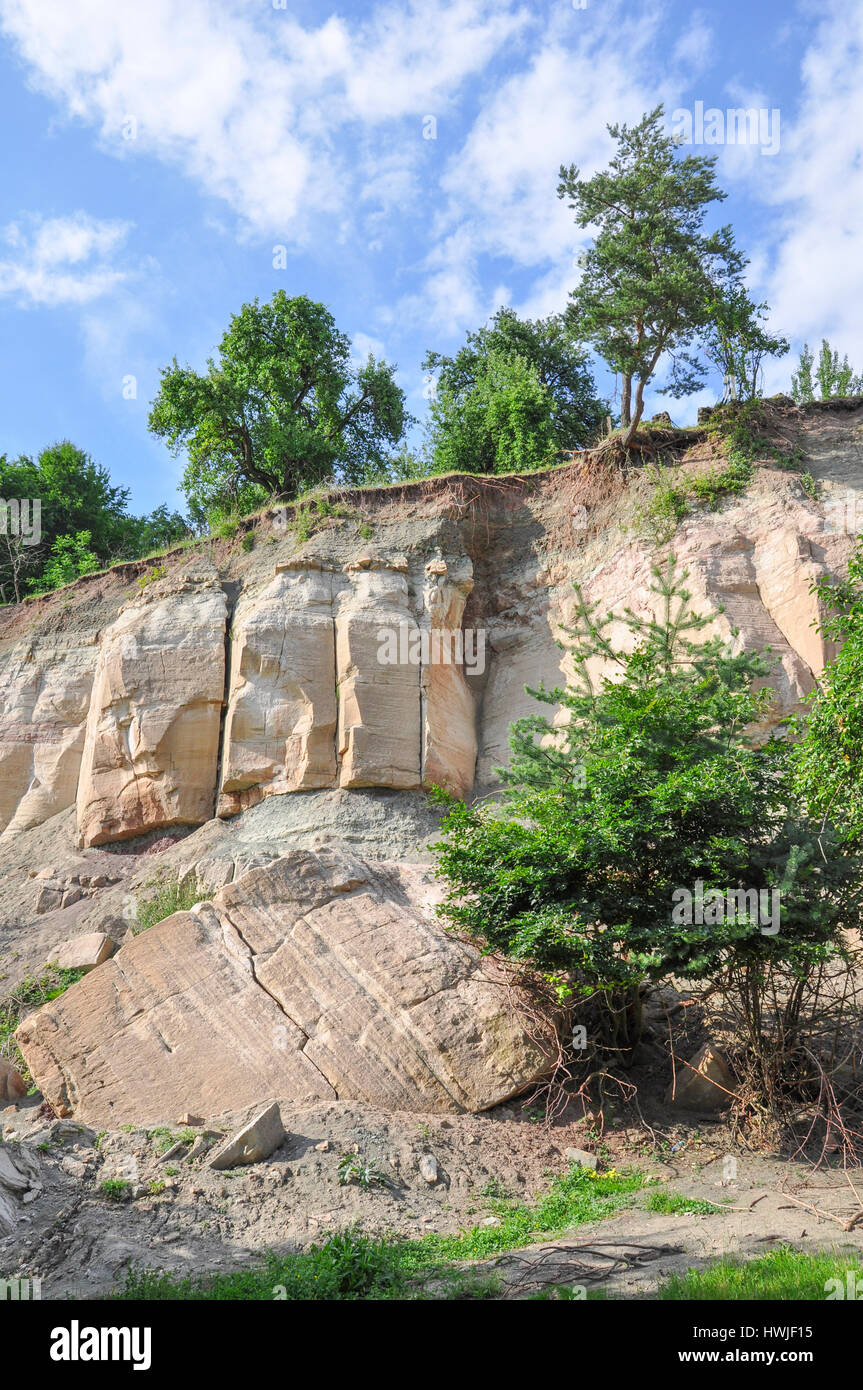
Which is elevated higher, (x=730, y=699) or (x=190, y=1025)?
(x=730, y=699)

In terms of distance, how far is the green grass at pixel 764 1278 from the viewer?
224 inches

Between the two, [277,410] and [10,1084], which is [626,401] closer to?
[277,410]

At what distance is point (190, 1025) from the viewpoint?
10.8 metres

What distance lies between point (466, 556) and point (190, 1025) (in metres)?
11.5

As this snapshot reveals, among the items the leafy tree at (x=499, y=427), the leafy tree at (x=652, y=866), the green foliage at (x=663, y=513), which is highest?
the leafy tree at (x=499, y=427)

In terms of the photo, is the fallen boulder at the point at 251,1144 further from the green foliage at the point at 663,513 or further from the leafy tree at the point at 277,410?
the leafy tree at the point at 277,410

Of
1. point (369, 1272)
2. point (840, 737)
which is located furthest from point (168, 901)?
point (840, 737)

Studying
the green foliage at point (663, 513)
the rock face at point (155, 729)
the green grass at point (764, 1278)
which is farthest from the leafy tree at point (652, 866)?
the rock face at point (155, 729)

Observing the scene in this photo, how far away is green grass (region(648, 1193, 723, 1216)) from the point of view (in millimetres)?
8141

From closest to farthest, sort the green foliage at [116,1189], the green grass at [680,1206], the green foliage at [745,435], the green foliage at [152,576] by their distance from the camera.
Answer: the green grass at [680,1206] < the green foliage at [116,1189] < the green foliage at [745,435] < the green foliage at [152,576]

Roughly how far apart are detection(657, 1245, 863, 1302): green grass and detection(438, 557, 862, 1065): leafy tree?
313 centimetres

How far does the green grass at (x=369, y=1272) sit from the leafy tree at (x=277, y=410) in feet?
64.1
